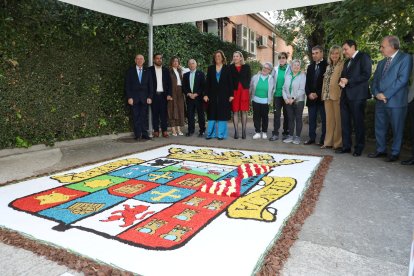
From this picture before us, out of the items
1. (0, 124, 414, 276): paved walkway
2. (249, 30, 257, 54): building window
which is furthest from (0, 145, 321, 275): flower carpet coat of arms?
(249, 30, 257, 54): building window

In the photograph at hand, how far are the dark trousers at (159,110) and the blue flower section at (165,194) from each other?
3962 millimetres

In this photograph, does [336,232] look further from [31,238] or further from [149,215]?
[31,238]

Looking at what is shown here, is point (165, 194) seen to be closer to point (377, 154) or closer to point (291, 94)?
point (377, 154)

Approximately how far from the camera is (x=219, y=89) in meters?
6.84

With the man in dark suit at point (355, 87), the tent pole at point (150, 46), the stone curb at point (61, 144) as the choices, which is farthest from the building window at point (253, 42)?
the man in dark suit at point (355, 87)

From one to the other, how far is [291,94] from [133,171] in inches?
150

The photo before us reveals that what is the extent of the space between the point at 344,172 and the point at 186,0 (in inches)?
167

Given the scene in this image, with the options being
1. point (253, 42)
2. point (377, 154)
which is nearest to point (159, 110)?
point (377, 154)

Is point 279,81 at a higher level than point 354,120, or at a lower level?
higher

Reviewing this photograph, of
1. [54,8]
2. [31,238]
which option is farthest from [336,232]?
[54,8]

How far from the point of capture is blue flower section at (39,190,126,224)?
2.70 m

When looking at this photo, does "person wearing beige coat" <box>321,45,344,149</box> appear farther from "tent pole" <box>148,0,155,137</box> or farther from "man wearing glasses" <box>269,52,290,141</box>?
"tent pole" <box>148,0,155,137</box>

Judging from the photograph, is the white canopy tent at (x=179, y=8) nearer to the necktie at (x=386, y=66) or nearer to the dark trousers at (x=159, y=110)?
the dark trousers at (x=159, y=110)

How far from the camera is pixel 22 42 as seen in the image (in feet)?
17.2
